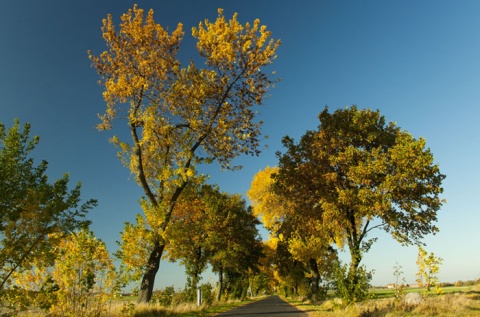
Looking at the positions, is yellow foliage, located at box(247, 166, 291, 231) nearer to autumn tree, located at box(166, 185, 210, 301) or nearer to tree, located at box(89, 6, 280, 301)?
autumn tree, located at box(166, 185, 210, 301)

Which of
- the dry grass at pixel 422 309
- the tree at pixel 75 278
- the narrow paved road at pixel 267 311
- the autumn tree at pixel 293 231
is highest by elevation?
the autumn tree at pixel 293 231

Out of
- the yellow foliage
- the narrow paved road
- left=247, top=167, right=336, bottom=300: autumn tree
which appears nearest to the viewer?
the narrow paved road

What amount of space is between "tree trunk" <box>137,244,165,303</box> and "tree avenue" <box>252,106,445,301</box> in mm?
8942

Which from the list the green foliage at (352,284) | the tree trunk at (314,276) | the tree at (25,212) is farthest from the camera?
the tree trunk at (314,276)

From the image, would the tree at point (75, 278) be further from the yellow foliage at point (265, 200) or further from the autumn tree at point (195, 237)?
the yellow foliage at point (265, 200)

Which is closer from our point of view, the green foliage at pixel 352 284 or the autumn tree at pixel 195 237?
the green foliage at pixel 352 284

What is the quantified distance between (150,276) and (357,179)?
38.4 ft

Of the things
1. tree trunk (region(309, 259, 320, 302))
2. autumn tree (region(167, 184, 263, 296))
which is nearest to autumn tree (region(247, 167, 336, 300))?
tree trunk (region(309, 259, 320, 302))

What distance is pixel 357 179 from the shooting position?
716 inches

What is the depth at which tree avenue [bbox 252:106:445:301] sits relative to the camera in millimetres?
17797

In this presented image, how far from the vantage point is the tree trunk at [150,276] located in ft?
55.3

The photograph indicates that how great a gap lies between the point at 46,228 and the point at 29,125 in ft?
10.0

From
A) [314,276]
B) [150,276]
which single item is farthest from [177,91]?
[314,276]

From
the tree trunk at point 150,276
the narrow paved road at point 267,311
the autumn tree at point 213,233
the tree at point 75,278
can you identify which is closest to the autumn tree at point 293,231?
the autumn tree at point 213,233
